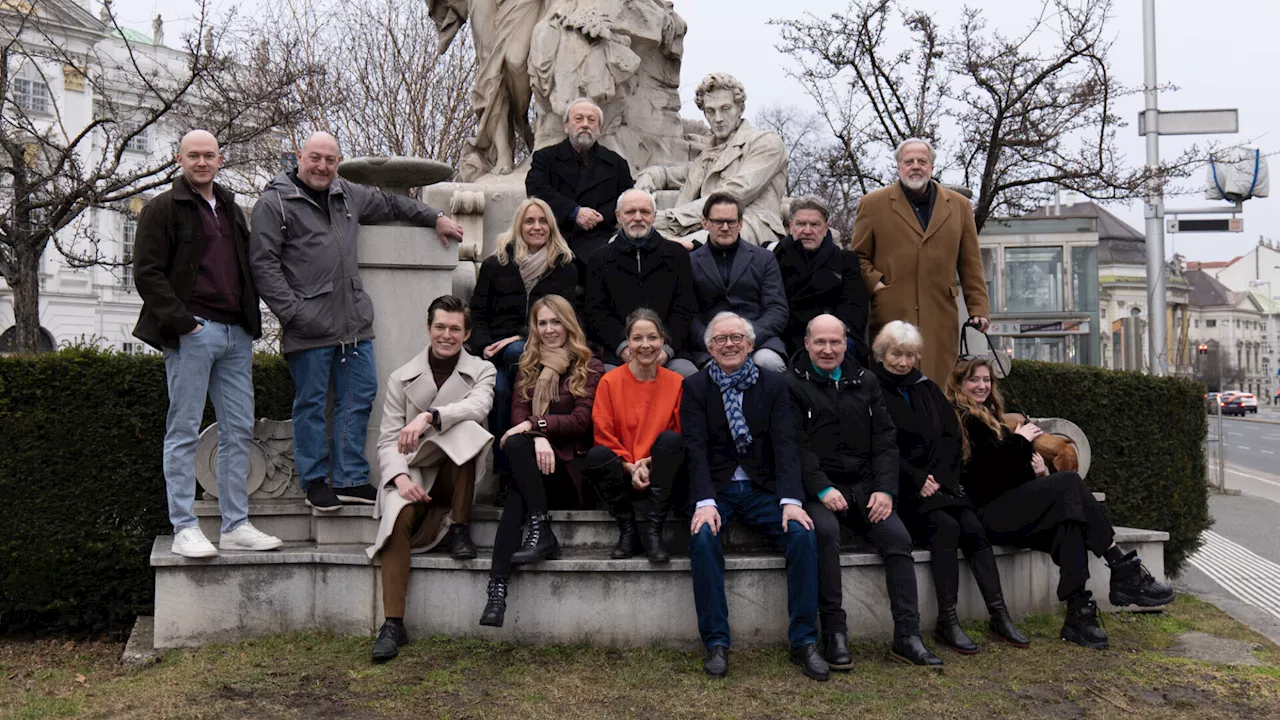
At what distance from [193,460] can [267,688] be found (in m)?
1.33

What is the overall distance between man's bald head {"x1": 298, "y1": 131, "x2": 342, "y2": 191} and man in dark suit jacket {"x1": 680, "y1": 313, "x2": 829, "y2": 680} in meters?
2.21

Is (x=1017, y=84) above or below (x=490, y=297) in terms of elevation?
above

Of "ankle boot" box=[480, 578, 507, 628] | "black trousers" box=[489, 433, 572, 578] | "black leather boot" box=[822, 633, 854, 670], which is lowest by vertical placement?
"black leather boot" box=[822, 633, 854, 670]

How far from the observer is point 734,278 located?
6316 millimetres

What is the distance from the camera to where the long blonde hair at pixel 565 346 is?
561 cm

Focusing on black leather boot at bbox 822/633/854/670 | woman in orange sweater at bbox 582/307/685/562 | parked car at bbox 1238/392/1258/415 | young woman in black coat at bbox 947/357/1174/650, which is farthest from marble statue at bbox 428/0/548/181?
parked car at bbox 1238/392/1258/415

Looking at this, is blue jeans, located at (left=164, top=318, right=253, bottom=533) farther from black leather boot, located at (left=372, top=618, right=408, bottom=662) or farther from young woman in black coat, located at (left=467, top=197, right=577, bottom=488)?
young woman in black coat, located at (left=467, top=197, right=577, bottom=488)

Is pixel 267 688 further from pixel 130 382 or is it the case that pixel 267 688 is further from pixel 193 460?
pixel 130 382

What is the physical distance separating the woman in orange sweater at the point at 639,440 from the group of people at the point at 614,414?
1 cm

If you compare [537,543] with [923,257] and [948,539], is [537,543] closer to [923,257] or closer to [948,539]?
[948,539]

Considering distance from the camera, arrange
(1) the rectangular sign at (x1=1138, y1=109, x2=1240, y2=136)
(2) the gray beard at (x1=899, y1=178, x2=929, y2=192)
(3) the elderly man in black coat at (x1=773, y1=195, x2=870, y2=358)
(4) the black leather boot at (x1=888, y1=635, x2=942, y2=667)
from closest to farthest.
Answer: (4) the black leather boot at (x1=888, y1=635, x2=942, y2=667), (3) the elderly man in black coat at (x1=773, y1=195, x2=870, y2=358), (2) the gray beard at (x1=899, y1=178, x2=929, y2=192), (1) the rectangular sign at (x1=1138, y1=109, x2=1240, y2=136)

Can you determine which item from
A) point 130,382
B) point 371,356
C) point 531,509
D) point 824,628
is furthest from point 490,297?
point 824,628

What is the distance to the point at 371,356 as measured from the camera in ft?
19.7

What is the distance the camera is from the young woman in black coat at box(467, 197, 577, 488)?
6.23m
